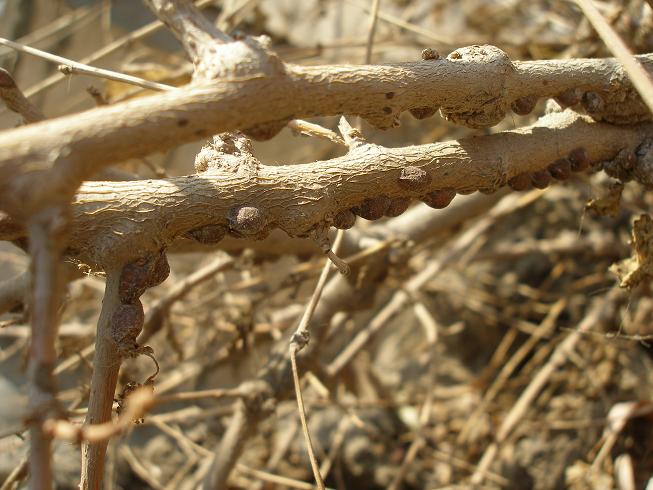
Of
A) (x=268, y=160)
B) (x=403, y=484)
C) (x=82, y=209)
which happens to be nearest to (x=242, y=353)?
(x=403, y=484)

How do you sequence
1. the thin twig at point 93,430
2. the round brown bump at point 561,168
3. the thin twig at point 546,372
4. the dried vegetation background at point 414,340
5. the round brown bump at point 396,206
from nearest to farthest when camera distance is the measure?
the thin twig at point 93,430
the round brown bump at point 396,206
the round brown bump at point 561,168
the dried vegetation background at point 414,340
the thin twig at point 546,372

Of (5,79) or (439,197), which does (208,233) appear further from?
(5,79)

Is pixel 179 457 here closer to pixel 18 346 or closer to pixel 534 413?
pixel 18 346

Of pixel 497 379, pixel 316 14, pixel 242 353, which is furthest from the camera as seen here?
pixel 316 14

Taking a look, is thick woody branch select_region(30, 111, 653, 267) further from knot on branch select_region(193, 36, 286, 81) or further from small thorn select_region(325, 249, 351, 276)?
knot on branch select_region(193, 36, 286, 81)

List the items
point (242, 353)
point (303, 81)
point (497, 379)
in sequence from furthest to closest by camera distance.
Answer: point (497, 379) < point (242, 353) < point (303, 81)

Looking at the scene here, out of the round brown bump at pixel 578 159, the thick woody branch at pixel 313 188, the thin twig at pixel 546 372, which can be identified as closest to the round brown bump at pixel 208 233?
the thick woody branch at pixel 313 188

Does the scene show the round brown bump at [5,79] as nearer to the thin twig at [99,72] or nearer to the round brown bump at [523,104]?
the thin twig at [99,72]
